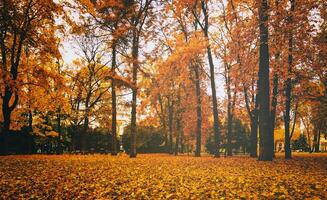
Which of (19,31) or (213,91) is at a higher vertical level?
(19,31)

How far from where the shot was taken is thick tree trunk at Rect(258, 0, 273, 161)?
17.0m

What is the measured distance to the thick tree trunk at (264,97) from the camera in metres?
17.0

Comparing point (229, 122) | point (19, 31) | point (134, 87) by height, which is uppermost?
point (19, 31)

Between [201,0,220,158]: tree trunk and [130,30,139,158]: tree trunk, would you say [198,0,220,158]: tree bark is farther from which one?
[130,30,139,158]: tree trunk

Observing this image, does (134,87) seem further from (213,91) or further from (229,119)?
(229,119)

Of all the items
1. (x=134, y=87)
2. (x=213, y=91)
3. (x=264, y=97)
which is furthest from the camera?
(x=213, y=91)

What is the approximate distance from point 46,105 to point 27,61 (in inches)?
180

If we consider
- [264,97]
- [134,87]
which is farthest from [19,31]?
[264,97]

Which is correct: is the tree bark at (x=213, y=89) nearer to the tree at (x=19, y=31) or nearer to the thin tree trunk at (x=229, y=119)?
the thin tree trunk at (x=229, y=119)

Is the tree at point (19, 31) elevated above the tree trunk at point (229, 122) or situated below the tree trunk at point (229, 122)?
above

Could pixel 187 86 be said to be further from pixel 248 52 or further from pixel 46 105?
pixel 46 105

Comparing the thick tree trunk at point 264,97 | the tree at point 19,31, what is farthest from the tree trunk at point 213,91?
the tree at point 19,31

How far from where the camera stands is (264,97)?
56.4 ft

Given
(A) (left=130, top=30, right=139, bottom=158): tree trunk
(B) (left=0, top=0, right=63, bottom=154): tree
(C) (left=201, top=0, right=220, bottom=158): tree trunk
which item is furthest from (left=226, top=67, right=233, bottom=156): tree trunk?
(B) (left=0, top=0, right=63, bottom=154): tree
